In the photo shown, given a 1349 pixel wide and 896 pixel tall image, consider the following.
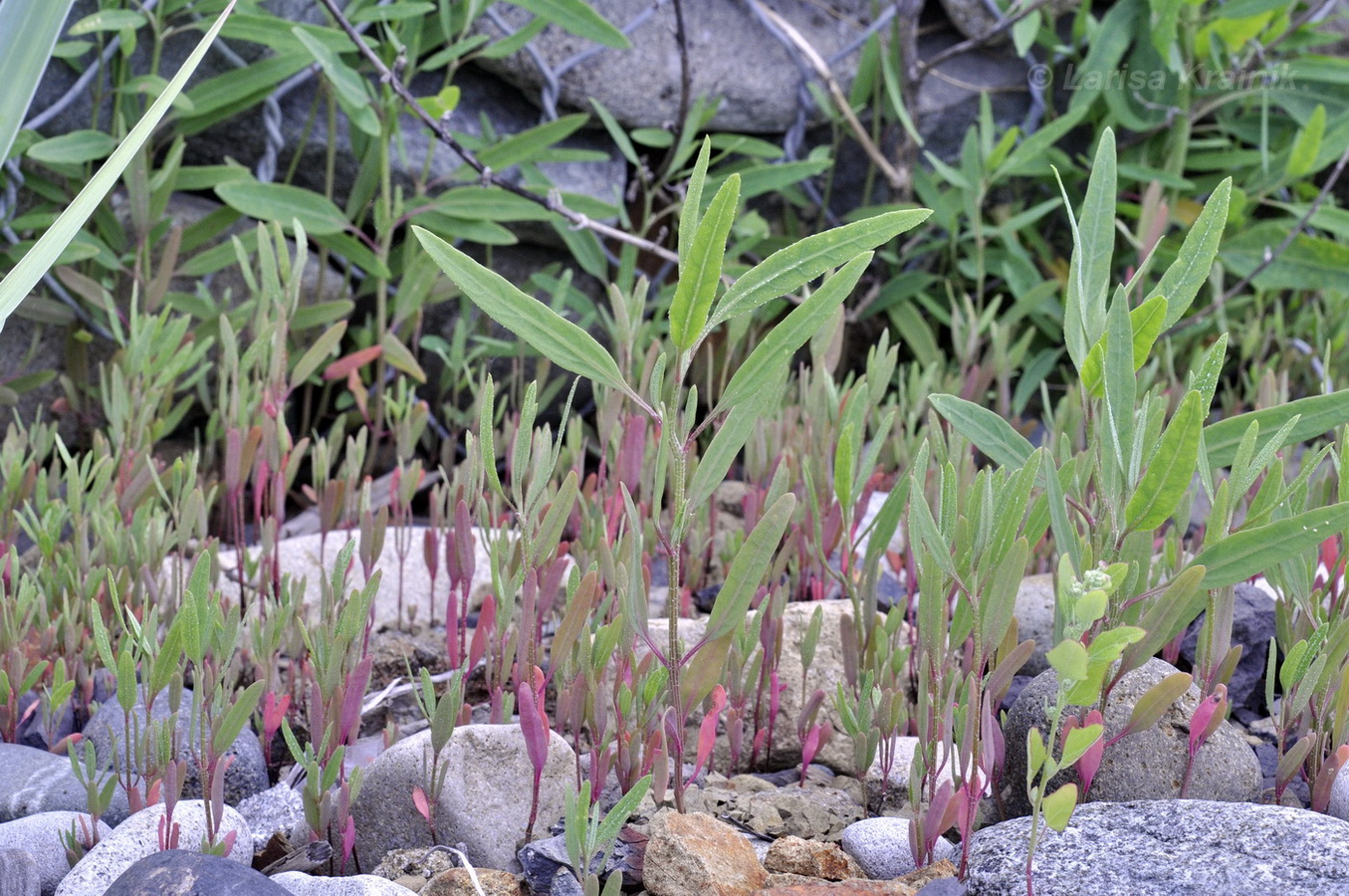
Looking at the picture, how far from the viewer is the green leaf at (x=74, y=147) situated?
1.98 meters

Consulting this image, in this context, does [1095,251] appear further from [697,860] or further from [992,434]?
[697,860]

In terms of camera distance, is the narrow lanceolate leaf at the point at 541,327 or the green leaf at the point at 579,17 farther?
the green leaf at the point at 579,17

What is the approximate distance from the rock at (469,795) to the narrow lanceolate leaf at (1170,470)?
0.58m

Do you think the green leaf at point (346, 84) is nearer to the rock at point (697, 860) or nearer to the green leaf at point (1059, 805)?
the rock at point (697, 860)

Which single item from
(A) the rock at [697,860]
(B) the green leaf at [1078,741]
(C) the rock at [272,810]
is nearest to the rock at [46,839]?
(C) the rock at [272,810]

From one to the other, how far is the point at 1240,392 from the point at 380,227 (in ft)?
6.98

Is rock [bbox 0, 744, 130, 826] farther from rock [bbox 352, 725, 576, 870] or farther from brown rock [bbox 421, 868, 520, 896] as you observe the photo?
brown rock [bbox 421, 868, 520, 896]

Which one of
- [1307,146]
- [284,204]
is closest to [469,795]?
[284,204]

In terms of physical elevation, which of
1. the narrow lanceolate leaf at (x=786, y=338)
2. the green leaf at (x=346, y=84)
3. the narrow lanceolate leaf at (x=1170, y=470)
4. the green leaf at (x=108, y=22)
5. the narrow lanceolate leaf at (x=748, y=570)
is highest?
the green leaf at (x=108, y=22)

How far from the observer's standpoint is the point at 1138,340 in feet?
3.50

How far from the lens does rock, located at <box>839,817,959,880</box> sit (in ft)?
3.34

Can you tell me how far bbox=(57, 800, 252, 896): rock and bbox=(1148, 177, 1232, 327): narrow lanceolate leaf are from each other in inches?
38.8

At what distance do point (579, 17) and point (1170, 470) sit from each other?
1605 millimetres

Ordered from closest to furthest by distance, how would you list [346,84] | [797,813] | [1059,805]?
[1059,805]
[797,813]
[346,84]
